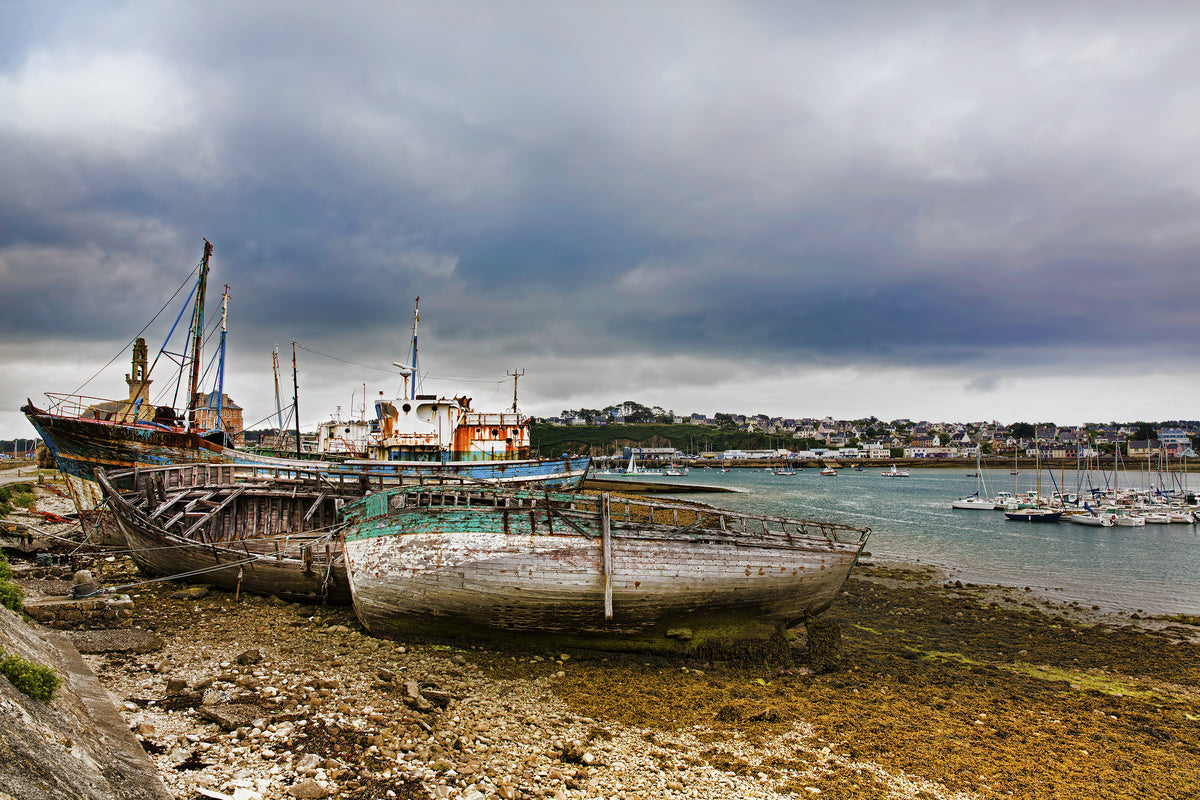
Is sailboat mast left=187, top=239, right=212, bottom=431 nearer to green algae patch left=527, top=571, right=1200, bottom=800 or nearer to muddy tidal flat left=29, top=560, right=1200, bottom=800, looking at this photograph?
muddy tidal flat left=29, top=560, right=1200, bottom=800

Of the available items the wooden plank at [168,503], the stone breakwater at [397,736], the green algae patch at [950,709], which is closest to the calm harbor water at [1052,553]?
the green algae patch at [950,709]

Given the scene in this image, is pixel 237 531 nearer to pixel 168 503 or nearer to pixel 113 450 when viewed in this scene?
pixel 168 503

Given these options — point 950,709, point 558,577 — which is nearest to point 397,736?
point 558,577

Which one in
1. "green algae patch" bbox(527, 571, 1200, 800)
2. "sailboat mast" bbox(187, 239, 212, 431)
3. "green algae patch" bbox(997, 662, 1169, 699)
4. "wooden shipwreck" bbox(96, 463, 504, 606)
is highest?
"sailboat mast" bbox(187, 239, 212, 431)

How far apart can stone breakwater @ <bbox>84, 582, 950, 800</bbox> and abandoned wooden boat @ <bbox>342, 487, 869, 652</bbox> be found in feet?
2.70

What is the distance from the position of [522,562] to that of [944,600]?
15417 mm

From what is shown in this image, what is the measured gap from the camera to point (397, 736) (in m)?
7.34

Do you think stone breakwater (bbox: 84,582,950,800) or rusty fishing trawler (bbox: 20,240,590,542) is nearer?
stone breakwater (bbox: 84,582,950,800)

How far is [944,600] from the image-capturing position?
61.9ft

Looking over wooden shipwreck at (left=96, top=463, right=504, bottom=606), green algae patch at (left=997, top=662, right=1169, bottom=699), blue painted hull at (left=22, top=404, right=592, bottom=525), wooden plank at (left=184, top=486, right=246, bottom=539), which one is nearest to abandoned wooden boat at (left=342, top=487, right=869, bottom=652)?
wooden shipwreck at (left=96, top=463, right=504, bottom=606)

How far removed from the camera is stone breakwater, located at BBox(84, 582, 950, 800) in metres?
6.37

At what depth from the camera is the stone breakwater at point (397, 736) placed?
6371 mm

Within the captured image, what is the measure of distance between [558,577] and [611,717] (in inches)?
102

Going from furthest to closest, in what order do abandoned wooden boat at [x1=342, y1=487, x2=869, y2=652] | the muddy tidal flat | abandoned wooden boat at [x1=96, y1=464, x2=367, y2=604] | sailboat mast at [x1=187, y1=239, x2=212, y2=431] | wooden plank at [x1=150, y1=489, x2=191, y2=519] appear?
sailboat mast at [x1=187, y1=239, x2=212, y2=431] → wooden plank at [x1=150, y1=489, x2=191, y2=519] → abandoned wooden boat at [x1=96, y1=464, x2=367, y2=604] → abandoned wooden boat at [x1=342, y1=487, x2=869, y2=652] → the muddy tidal flat
